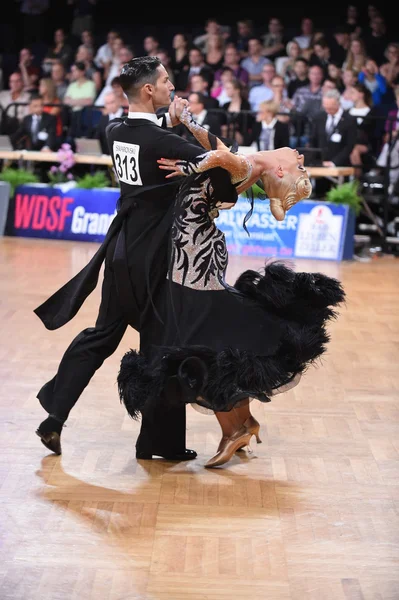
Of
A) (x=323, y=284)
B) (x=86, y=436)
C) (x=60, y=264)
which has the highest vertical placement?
(x=323, y=284)

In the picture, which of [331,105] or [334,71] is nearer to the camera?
[331,105]

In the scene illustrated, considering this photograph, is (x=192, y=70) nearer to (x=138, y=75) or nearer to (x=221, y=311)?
(x=138, y=75)

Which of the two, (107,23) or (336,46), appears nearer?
(336,46)

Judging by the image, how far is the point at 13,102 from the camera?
1258 centimetres

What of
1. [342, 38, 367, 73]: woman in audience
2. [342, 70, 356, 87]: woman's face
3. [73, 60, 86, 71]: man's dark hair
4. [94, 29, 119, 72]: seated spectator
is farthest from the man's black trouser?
[94, 29, 119, 72]: seated spectator

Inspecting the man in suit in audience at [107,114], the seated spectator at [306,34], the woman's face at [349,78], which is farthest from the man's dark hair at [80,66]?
the woman's face at [349,78]

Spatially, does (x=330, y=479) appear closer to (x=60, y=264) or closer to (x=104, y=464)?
(x=104, y=464)

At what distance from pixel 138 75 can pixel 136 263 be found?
2.47 ft

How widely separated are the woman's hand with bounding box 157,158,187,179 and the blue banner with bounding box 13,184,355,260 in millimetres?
6275

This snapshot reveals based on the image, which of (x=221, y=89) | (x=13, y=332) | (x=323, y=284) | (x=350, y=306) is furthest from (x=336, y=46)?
(x=323, y=284)

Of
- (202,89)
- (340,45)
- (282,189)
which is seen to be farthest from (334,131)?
(282,189)

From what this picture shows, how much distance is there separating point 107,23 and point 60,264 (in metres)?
6.91

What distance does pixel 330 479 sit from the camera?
392cm

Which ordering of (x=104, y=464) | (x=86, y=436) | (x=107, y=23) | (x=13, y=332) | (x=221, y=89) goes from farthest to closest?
(x=107, y=23) < (x=221, y=89) < (x=13, y=332) < (x=86, y=436) < (x=104, y=464)
